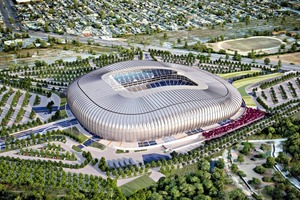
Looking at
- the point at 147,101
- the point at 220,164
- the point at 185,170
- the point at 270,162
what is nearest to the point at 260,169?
the point at 270,162

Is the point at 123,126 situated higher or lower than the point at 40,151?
higher

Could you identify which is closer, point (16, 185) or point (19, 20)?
point (16, 185)

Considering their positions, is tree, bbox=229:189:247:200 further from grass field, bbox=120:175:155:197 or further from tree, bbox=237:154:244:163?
grass field, bbox=120:175:155:197

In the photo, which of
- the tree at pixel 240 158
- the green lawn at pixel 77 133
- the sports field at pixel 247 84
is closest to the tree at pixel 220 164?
the tree at pixel 240 158

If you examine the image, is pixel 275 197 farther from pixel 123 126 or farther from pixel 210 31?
pixel 210 31

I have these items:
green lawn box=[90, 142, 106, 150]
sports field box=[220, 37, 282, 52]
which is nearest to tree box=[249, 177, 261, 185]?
green lawn box=[90, 142, 106, 150]

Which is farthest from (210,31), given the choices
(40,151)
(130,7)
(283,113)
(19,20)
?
(40,151)

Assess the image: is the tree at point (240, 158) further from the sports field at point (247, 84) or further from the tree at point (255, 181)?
the sports field at point (247, 84)
